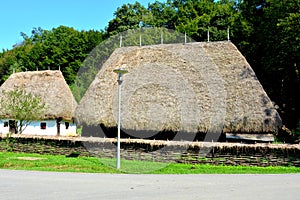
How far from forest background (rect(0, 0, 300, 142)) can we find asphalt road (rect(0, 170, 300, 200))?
1026 centimetres

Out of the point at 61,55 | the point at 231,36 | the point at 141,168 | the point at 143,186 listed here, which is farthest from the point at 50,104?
the point at 61,55

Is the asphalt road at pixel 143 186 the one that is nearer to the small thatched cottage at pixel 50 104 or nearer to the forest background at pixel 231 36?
the forest background at pixel 231 36

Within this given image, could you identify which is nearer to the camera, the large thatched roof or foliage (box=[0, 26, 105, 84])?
the large thatched roof

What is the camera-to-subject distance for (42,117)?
23797mm

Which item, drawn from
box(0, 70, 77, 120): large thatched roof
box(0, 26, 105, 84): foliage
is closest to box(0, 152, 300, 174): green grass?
box(0, 70, 77, 120): large thatched roof

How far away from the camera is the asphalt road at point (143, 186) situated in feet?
24.0

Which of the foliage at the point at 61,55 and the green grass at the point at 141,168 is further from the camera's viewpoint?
the foliage at the point at 61,55

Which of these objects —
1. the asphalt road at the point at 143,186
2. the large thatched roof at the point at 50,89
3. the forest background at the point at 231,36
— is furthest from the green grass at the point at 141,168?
the large thatched roof at the point at 50,89

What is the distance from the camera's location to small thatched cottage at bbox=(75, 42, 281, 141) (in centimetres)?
1531

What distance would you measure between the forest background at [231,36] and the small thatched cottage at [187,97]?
4.18m

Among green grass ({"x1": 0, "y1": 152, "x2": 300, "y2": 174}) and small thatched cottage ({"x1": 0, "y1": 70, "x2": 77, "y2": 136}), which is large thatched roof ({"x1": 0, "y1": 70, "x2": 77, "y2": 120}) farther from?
green grass ({"x1": 0, "y1": 152, "x2": 300, "y2": 174})

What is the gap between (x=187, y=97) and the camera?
16438 mm

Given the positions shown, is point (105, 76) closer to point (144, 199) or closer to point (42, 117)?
point (42, 117)

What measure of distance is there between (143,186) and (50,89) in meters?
18.6
